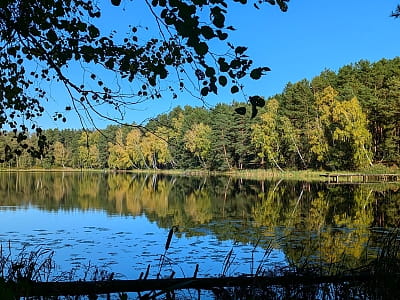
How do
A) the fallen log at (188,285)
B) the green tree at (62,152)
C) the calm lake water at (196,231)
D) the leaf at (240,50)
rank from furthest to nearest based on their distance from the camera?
the green tree at (62,152) < the calm lake water at (196,231) < the fallen log at (188,285) < the leaf at (240,50)

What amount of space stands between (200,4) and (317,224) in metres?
16.8

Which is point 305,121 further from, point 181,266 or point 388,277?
point 388,277

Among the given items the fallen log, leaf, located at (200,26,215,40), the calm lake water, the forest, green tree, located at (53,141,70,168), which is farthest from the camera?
green tree, located at (53,141,70,168)

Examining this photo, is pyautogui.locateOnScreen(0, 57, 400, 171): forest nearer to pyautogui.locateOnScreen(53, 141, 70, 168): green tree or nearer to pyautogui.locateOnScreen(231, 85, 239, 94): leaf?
pyautogui.locateOnScreen(53, 141, 70, 168): green tree

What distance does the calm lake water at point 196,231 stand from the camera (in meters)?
11.6

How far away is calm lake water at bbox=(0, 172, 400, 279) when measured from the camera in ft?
38.1

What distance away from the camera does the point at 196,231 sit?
16359 mm

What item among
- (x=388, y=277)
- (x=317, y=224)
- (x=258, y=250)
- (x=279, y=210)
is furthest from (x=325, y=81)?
(x=388, y=277)

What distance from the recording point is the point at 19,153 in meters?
4.52

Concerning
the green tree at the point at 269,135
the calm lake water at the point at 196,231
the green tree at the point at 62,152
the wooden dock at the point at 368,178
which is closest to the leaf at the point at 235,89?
the calm lake water at the point at 196,231

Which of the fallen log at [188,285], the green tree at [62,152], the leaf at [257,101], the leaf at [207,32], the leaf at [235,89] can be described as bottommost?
the fallen log at [188,285]

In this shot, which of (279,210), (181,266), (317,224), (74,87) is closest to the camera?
(74,87)

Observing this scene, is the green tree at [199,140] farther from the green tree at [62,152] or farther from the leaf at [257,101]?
the leaf at [257,101]

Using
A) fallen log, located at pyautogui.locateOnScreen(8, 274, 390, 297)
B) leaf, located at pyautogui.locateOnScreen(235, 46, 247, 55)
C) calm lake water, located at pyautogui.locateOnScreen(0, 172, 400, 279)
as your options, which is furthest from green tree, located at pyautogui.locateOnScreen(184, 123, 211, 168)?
leaf, located at pyautogui.locateOnScreen(235, 46, 247, 55)
